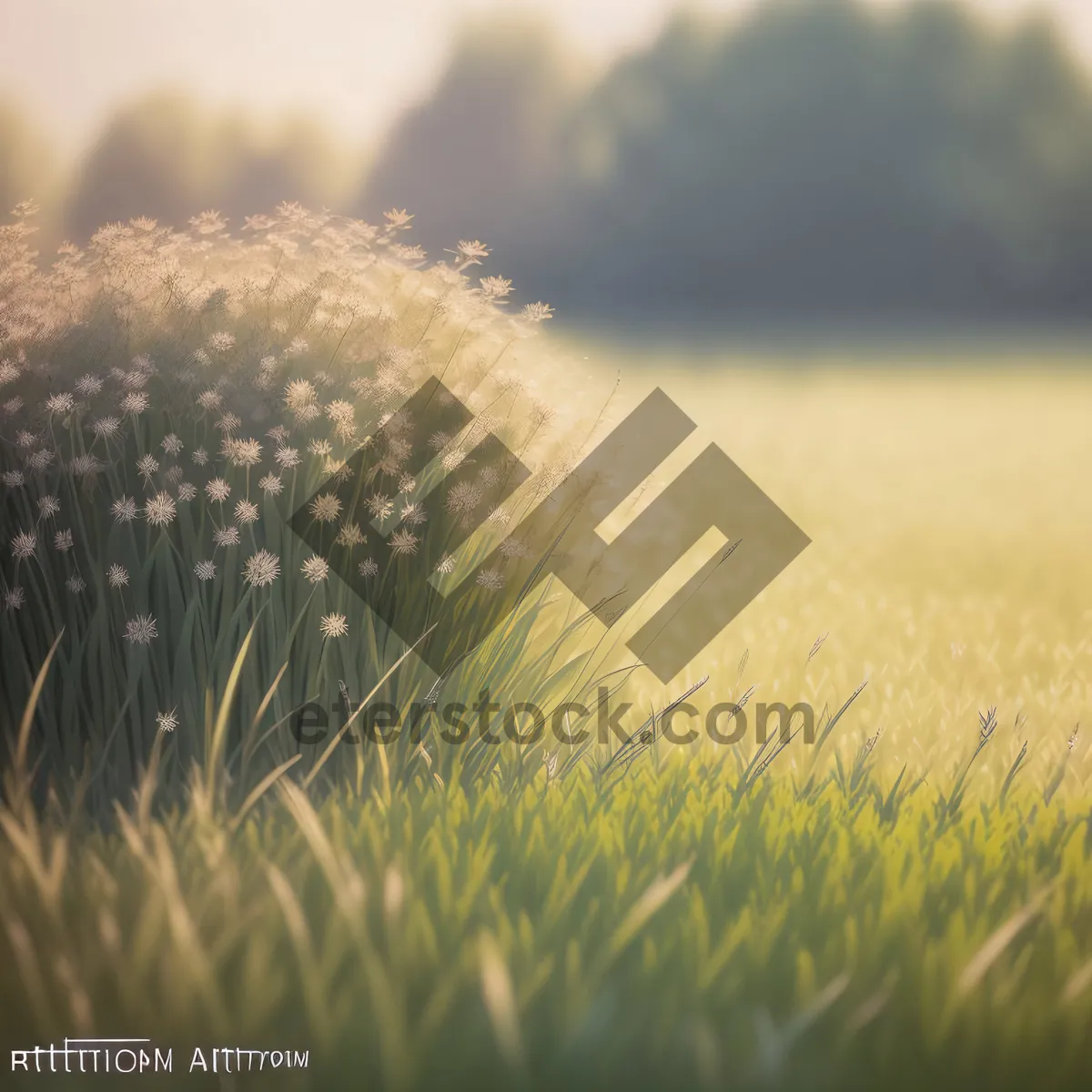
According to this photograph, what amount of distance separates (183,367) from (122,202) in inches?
61.4

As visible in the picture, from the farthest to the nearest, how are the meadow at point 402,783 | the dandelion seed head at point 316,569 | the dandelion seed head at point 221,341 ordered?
the dandelion seed head at point 221,341
the dandelion seed head at point 316,569
the meadow at point 402,783

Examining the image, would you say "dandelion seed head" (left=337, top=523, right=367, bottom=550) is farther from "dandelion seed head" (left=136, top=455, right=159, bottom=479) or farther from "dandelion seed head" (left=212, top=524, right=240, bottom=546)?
"dandelion seed head" (left=136, top=455, right=159, bottom=479)

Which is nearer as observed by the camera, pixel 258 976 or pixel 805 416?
pixel 258 976

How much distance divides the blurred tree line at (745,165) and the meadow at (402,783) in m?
0.97

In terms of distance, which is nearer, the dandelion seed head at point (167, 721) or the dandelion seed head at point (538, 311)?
the dandelion seed head at point (167, 721)

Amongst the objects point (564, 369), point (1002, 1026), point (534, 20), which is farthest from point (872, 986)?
point (534, 20)

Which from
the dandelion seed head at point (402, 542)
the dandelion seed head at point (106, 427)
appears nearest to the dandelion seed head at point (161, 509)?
the dandelion seed head at point (106, 427)

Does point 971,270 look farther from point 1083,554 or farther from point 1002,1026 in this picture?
point 1002,1026

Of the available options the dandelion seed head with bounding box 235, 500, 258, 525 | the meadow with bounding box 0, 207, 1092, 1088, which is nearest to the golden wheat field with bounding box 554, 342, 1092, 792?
the meadow with bounding box 0, 207, 1092, 1088

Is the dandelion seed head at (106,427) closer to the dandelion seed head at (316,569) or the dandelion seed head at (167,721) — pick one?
the dandelion seed head at (316,569)

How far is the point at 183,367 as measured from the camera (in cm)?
301

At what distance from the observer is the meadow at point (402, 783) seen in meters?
2.02

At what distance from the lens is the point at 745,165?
32.9 ft

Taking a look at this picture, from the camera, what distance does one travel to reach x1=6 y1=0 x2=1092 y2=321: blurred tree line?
4.50 m
